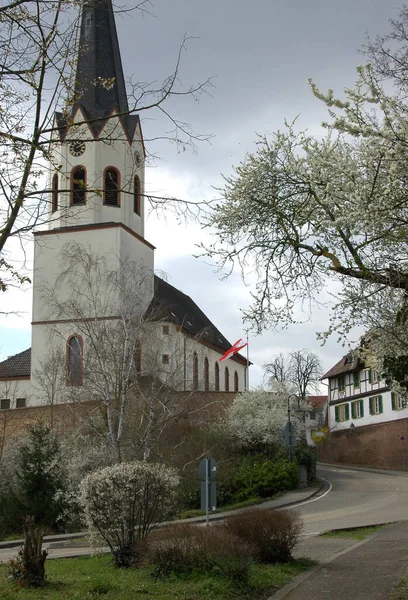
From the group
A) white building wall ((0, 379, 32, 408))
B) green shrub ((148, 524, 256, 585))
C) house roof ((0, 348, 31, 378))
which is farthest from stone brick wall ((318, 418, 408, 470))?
green shrub ((148, 524, 256, 585))

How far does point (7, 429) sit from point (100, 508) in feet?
98.9

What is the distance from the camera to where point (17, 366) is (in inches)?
1982

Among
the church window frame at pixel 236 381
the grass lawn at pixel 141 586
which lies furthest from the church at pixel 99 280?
the grass lawn at pixel 141 586

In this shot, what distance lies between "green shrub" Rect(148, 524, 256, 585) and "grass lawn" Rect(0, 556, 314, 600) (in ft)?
0.60

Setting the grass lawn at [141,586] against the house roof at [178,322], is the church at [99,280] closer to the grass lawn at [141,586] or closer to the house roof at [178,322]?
the house roof at [178,322]

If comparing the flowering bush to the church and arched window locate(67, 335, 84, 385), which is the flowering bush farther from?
arched window locate(67, 335, 84, 385)

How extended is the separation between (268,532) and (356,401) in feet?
174

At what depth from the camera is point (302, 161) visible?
1151cm

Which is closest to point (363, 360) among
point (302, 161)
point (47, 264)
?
point (302, 161)

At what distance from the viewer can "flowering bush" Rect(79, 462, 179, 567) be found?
1269 cm

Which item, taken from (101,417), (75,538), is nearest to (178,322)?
(101,417)

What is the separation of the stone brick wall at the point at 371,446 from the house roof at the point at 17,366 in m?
26.3

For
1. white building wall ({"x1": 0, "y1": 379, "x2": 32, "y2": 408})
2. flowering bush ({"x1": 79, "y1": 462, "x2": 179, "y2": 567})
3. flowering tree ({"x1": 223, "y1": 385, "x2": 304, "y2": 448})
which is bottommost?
flowering bush ({"x1": 79, "y1": 462, "x2": 179, "y2": 567})

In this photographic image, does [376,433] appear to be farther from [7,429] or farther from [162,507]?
[162,507]
